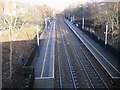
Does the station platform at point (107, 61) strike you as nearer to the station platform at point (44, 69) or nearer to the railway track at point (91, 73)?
the railway track at point (91, 73)

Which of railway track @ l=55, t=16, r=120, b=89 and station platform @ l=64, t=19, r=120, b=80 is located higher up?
station platform @ l=64, t=19, r=120, b=80

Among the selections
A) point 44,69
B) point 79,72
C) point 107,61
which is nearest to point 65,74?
point 79,72

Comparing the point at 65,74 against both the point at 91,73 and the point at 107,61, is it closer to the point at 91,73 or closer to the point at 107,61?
the point at 91,73

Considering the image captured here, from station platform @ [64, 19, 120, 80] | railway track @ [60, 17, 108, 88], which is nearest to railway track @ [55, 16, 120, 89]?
railway track @ [60, 17, 108, 88]

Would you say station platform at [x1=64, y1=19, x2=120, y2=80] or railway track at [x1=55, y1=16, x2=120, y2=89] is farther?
station platform at [x1=64, y1=19, x2=120, y2=80]

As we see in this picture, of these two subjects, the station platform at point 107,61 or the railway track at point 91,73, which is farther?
the station platform at point 107,61

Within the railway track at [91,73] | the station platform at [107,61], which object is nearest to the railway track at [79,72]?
the railway track at [91,73]

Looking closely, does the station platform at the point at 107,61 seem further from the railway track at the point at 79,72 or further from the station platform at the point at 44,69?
the station platform at the point at 44,69

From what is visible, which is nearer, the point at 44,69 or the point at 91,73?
the point at 91,73

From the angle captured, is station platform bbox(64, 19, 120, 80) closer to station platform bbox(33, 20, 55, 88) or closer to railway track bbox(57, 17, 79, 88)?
railway track bbox(57, 17, 79, 88)

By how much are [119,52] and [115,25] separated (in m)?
10.5

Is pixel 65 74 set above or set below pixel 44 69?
below

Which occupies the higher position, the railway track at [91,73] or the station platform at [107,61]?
the station platform at [107,61]

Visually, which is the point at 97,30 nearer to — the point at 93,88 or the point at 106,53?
the point at 106,53
